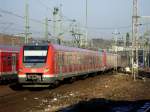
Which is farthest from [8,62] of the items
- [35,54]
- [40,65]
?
[40,65]

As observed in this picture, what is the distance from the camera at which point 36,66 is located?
89.5 ft

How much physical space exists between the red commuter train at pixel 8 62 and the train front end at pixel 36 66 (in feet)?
17.0

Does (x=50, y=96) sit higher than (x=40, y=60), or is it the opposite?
(x=40, y=60)

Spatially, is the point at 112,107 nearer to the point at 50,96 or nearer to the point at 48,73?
the point at 50,96

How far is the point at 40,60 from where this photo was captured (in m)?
27.7

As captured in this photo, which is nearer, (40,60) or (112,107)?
(112,107)

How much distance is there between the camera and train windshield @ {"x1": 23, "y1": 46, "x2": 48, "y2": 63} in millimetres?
27688

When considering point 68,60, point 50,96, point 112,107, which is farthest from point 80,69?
point 112,107

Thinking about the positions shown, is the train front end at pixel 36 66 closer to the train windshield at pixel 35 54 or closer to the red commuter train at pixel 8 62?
the train windshield at pixel 35 54

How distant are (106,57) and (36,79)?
37.6m

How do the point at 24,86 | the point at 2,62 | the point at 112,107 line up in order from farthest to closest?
1. the point at 2,62
2. the point at 24,86
3. the point at 112,107

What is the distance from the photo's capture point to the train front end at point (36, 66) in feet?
89.0

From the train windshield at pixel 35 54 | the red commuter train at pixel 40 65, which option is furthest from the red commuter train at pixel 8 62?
the train windshield at pixel 35 54

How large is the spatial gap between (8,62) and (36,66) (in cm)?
732
